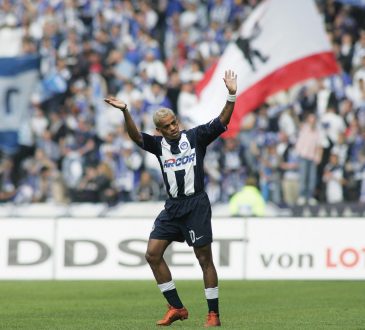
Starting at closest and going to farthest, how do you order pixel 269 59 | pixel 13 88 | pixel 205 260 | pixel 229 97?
1. pixel 229 97
2. pixel 205 260
3. pixel 269 59
4. pixel 13 88

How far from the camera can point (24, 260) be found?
21.1 metres

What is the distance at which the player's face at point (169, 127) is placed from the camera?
41.4 feet

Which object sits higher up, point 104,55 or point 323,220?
point 104,55

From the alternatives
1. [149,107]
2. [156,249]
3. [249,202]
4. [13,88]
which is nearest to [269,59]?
[249,202]

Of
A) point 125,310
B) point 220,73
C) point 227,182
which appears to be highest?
point 220,73

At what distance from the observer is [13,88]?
27.9 meters

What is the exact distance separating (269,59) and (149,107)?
5.72 meters

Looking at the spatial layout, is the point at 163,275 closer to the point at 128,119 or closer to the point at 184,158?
the point at 184,158

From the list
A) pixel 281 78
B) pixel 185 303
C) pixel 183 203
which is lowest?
pixel 185 303

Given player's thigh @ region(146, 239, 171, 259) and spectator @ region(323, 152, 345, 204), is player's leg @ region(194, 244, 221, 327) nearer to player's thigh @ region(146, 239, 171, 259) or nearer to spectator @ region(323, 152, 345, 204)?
player's thigh @ region(146, 239, 171, 259)

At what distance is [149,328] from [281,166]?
13.4m

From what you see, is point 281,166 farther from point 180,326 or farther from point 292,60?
point 180,326

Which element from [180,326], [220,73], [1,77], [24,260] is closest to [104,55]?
[1,77]

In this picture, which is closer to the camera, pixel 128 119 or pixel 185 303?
pixel 128 119
